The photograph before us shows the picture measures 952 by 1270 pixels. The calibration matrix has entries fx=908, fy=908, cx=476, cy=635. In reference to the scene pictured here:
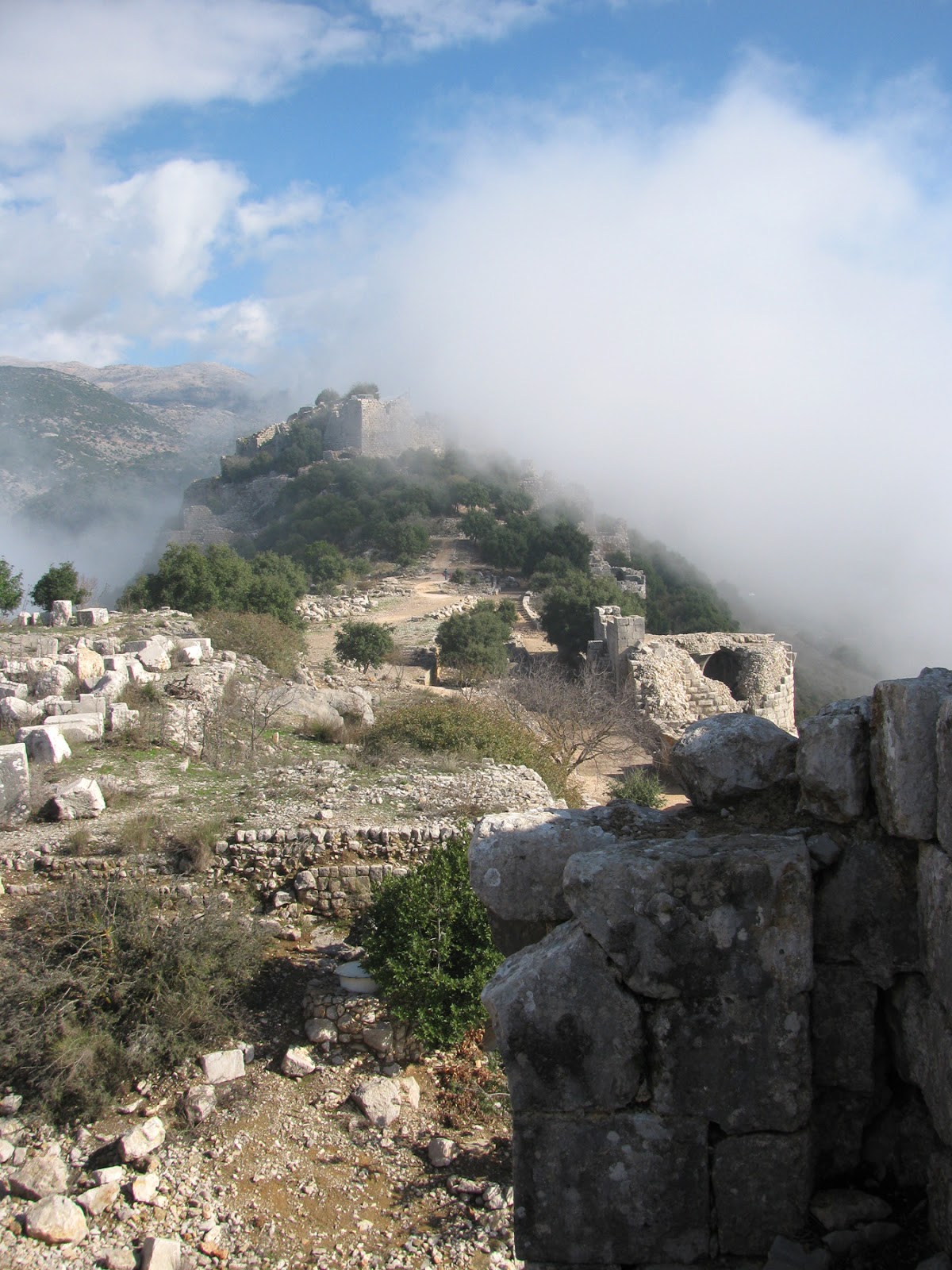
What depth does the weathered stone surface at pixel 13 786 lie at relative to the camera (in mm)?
8109

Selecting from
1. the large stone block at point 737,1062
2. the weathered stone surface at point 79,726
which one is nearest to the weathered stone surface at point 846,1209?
the large stone block at point 737,1062

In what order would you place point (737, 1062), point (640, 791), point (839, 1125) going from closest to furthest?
point (737, 1062)
point (839, 1125)
point (640, 791)

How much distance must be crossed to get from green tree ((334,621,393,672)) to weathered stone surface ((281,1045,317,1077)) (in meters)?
16.0

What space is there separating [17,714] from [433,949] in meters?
6.97

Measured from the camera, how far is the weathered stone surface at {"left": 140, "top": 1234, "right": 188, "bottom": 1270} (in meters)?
4.02

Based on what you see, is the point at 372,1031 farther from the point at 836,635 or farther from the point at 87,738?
the point at 836,635

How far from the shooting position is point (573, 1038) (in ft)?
8.39

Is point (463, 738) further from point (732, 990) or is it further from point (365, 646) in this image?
point (365, 646)

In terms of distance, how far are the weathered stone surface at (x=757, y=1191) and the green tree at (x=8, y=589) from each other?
2148 centimetres

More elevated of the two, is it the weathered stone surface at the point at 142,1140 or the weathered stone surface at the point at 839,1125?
the weathered stone surface at the point at 839,1125

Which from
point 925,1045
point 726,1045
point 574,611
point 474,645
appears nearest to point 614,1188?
point 726,1045

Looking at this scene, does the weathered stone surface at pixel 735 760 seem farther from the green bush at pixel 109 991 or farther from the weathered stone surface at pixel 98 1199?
the green bush at pixel 109 991

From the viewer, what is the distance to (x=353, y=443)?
194 ft

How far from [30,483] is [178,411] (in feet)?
176
